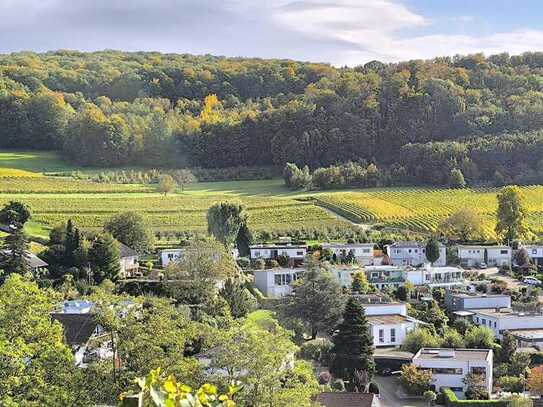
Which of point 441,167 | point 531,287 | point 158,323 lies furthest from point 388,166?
point 158,323

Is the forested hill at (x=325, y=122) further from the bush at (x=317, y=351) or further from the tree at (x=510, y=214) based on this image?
the bush at (x=317, y=351)

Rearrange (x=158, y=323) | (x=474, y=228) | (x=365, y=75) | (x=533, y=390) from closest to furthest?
(x=158, y=323) → (x=533, y=390) → (x=474, y=228) → (x=365, y=75)

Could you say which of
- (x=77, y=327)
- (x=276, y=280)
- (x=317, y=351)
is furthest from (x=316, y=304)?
(x=77, y=327)

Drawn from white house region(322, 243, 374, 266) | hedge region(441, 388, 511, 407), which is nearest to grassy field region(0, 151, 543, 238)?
white house region(322, 243, 374, 266)

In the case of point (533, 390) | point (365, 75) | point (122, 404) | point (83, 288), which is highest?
point (365, 75)

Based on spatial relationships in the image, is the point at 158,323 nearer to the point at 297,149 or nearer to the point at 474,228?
the point at 474,228

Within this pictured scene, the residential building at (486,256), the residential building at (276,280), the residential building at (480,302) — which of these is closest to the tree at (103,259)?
the residential building at (276,280)

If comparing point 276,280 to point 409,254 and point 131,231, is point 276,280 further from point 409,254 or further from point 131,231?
point 409,254
